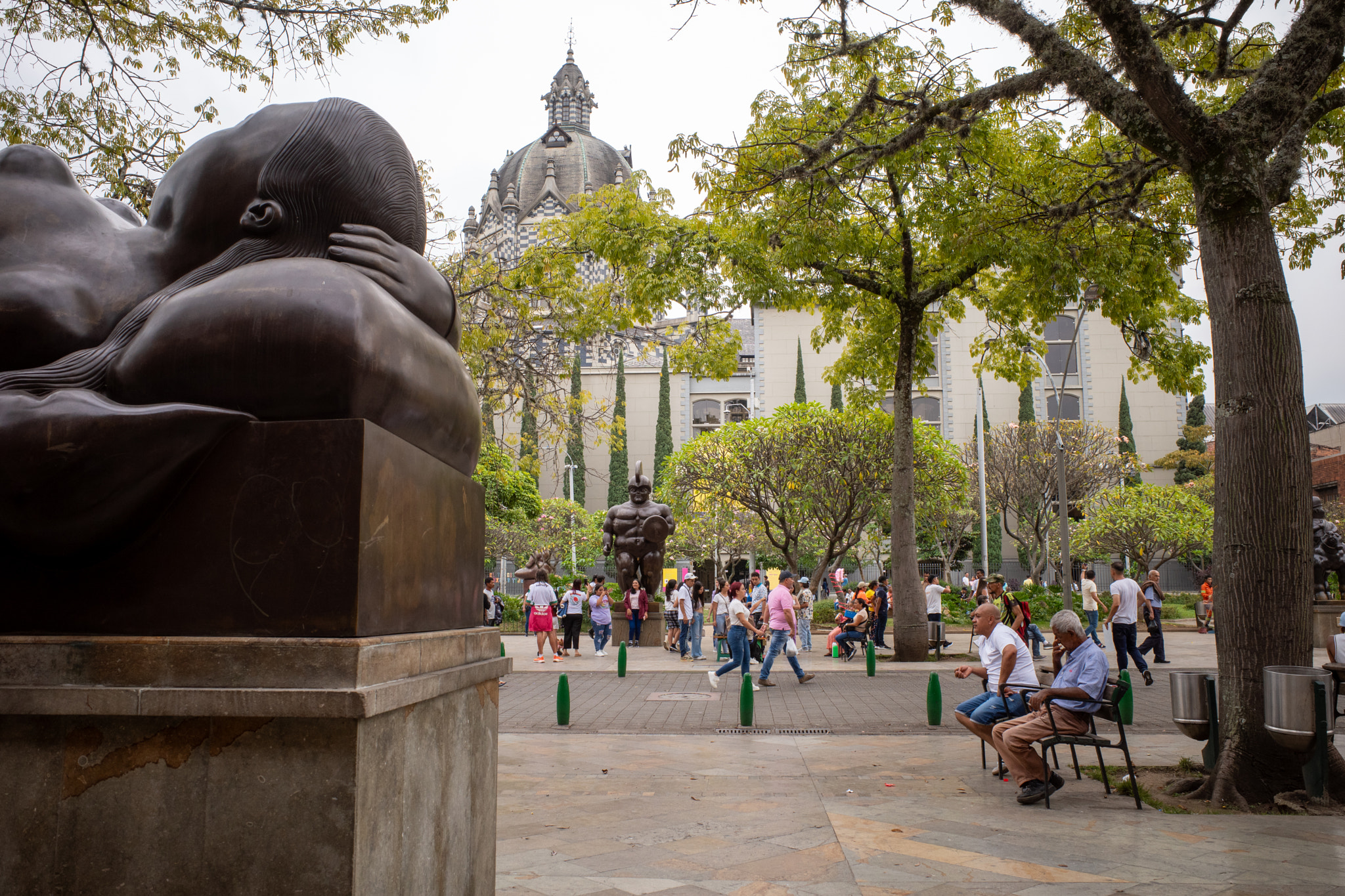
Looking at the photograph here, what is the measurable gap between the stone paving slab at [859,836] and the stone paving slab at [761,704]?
2.17m

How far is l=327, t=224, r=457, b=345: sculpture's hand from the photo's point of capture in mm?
3057

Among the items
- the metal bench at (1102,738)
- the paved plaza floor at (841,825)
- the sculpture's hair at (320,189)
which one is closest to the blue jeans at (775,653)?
the paved plaza floor at (841,825)

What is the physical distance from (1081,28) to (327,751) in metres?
10.4

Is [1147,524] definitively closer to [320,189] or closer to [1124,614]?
[1124,614]

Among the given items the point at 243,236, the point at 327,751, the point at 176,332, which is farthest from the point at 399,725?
the point at 243,236

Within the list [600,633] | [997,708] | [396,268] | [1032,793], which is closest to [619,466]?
[600,633]

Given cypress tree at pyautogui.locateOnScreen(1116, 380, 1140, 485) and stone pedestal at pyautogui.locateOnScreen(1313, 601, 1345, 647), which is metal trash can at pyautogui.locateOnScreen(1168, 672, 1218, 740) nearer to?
stone pedestal at pyautogui.locateOnScreen(1313, 601, 1345, 647)

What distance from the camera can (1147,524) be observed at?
36438mm

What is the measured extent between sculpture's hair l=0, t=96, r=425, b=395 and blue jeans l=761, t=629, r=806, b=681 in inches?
447

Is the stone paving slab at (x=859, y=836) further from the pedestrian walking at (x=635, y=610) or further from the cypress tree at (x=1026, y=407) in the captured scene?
the cypress tree at (x=1026, y=407)

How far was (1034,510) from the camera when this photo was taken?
1597 inches

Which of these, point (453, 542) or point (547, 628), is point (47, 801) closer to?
point (453, 542)

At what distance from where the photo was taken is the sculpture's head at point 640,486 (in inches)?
872

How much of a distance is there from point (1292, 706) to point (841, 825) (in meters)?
3.16
